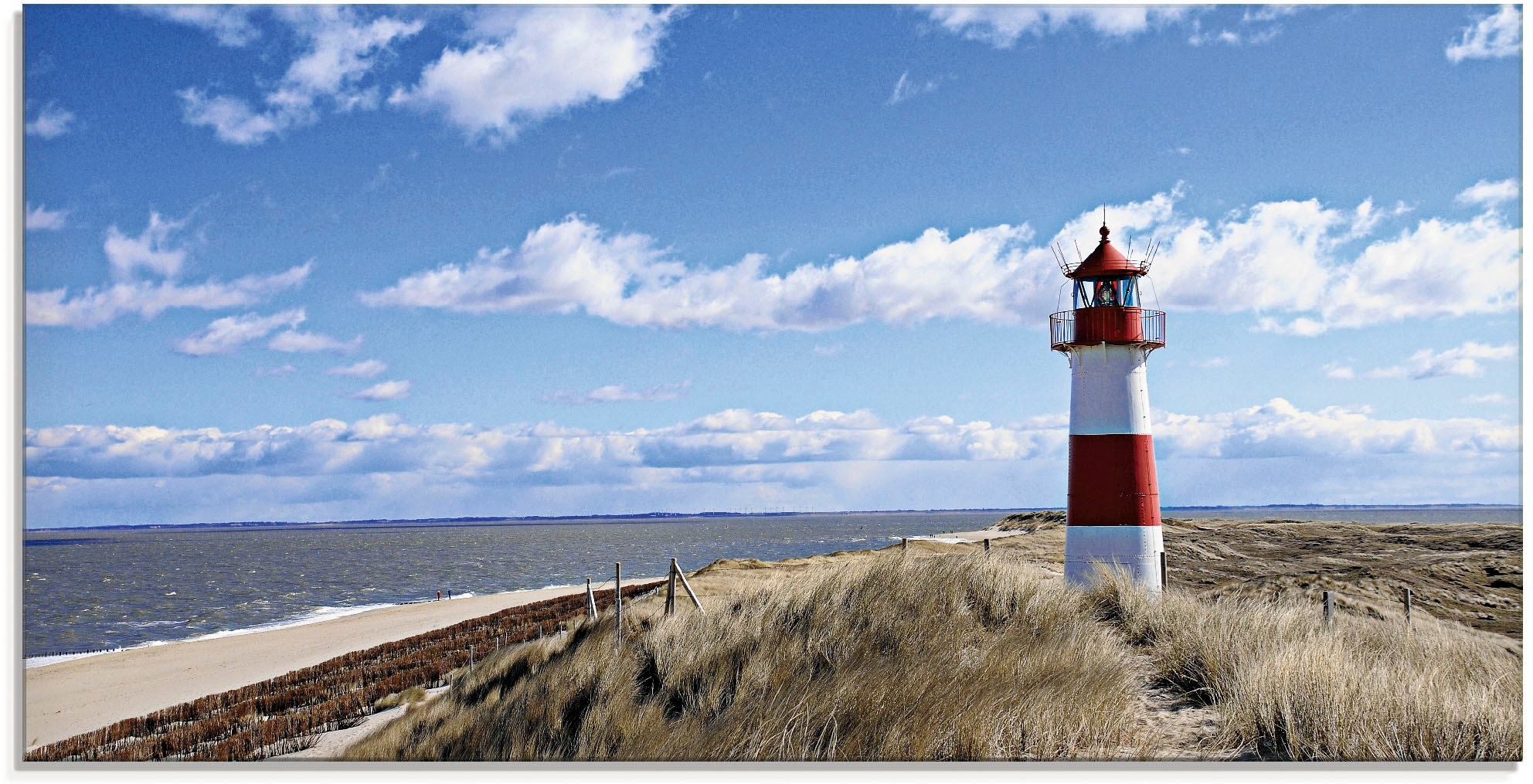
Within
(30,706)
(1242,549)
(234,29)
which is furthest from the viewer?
(1242,549)

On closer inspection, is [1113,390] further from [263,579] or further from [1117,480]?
[263,579]

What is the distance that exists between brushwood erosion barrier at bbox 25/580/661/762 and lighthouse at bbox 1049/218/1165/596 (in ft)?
24.1

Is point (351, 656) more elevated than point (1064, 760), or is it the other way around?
point (1064, 760)

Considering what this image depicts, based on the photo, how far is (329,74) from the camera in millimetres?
7957

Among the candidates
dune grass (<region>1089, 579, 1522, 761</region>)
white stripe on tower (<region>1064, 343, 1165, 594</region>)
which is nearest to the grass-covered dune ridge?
dune grass (<region>1089, 579, 1522, 761</region>)

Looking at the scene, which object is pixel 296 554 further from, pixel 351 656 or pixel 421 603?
pixel 351 656

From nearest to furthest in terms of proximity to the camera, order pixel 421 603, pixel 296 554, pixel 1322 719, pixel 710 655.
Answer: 1. pixel 1322 719
2. pixel 710 655
3. pixel 421 603
4. pixel 296 554

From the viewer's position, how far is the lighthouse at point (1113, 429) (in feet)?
31.3

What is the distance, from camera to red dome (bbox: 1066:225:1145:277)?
31.8 ft

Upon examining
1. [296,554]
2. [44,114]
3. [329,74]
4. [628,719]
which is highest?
[329,74]

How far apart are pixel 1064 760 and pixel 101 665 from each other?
22352 mm

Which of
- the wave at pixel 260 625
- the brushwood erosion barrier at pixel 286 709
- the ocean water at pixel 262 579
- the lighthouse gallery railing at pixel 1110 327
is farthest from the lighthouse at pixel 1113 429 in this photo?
the wave at pixel 260 625

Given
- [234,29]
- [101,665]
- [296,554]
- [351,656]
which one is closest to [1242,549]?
[351,656]

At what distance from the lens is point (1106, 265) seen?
9.74 meters
